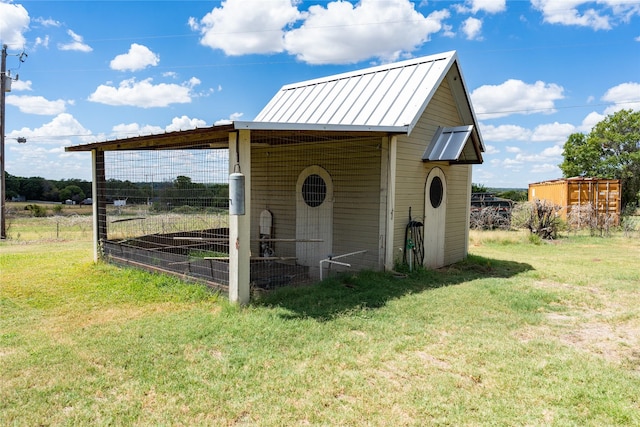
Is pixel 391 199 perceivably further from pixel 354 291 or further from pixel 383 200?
pixel 354 291

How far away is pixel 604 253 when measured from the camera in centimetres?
1163

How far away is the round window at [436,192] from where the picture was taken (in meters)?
8.96

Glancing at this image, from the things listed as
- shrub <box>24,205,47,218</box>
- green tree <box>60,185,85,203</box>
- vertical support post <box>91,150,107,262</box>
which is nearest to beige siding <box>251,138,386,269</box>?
vertical support post <box>91,150,107,262</box>

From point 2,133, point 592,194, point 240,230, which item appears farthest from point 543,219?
point 2,133

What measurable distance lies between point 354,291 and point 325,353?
2.34 meters

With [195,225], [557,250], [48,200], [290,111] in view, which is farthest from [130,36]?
[48,200]

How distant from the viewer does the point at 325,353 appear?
4.11 metres

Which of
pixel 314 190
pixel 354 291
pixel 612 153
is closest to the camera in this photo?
pixel 354 291

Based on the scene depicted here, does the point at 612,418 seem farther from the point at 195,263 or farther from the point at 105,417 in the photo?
the point at 195,263

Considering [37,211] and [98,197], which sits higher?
[98,197]

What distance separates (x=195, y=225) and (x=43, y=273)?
10.5 ft

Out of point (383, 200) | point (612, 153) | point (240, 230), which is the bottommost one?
point (240, 230)

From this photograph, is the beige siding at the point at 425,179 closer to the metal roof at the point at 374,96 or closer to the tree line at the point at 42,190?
the metal roof at the point at 374,96

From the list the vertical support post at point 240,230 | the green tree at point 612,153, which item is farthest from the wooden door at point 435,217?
the green tree at point 612,153
